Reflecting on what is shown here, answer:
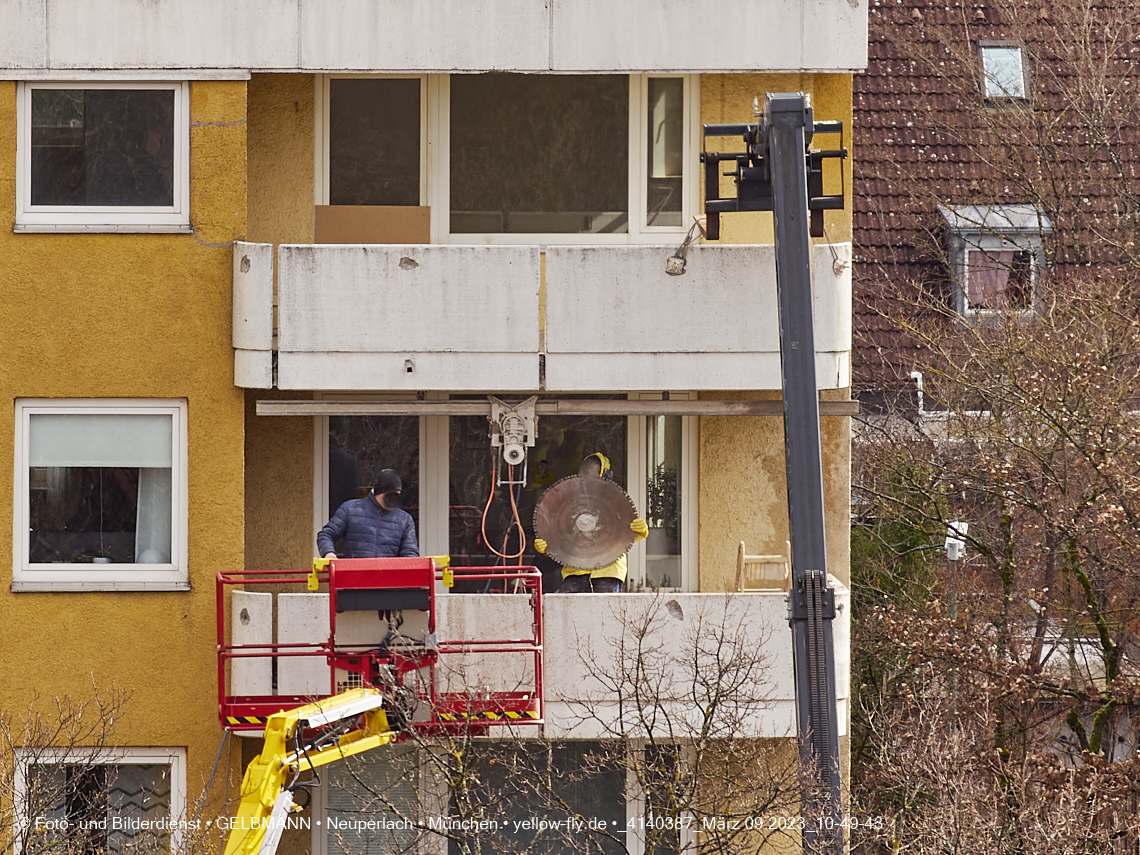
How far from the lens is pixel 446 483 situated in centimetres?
1445

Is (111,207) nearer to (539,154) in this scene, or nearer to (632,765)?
(539,154)

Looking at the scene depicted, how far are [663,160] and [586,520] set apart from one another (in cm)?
335

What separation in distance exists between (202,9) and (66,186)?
1.86 m

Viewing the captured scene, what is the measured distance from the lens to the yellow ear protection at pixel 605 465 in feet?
45.8

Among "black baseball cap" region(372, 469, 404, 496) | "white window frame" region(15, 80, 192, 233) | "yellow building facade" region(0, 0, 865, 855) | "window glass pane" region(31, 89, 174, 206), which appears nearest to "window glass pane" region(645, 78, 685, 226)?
"yellow building facade" region(0, 0, 865, 855)

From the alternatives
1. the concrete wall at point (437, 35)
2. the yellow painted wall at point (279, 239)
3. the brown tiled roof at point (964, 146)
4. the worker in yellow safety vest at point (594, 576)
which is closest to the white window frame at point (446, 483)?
the yellow painted wall at point (279, 239)

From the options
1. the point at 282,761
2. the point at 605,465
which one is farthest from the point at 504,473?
the point at 282,761

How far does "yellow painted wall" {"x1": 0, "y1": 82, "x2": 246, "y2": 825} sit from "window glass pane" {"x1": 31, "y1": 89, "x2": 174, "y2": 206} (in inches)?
10.0

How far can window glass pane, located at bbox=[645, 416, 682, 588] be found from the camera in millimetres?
14539

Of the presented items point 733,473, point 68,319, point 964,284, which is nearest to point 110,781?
point 68,319

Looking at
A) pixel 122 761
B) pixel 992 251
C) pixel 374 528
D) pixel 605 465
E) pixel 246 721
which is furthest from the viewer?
pixel 992 251

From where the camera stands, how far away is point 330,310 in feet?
43.5

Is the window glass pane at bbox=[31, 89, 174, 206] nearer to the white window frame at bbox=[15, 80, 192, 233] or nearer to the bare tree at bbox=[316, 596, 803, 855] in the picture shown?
the white window frame at bbox=[15, 80, 192, 233]

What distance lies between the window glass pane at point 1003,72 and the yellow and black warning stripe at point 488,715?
1618 centimetres
